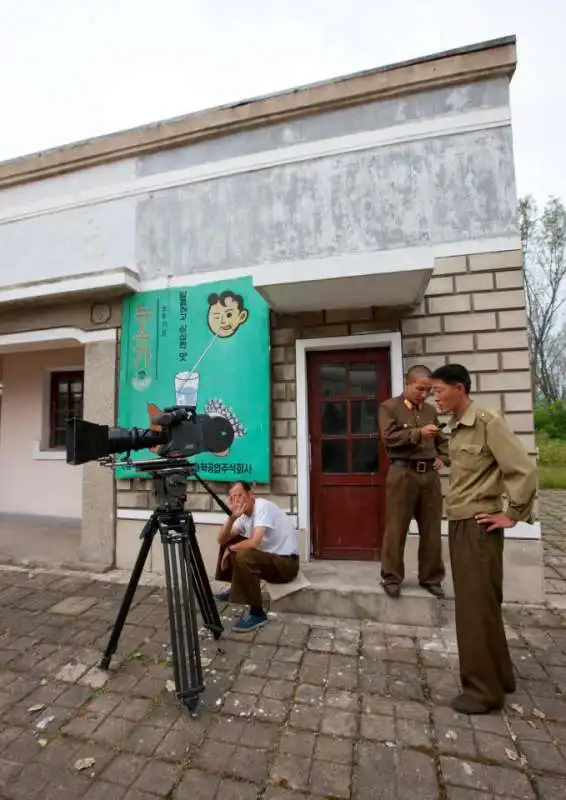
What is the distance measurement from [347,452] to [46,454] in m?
5.09

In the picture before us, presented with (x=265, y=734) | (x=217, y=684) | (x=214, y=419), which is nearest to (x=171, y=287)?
(x=214, y=419)

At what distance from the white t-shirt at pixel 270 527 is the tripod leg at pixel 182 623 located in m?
0.89

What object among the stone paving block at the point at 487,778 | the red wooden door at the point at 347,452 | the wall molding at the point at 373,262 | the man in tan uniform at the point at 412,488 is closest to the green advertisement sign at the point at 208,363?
the red wooden door at the point at 347,452

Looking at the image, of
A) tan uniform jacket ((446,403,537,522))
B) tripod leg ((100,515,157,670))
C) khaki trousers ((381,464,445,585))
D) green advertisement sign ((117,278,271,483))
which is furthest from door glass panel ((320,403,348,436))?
tripod leg ((100,515,157,670))

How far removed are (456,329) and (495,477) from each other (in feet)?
7.03

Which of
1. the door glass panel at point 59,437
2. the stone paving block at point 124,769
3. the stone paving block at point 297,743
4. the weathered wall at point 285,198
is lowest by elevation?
the stone paving block at point 124,769

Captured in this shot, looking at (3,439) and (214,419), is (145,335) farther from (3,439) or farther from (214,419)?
(3,439)

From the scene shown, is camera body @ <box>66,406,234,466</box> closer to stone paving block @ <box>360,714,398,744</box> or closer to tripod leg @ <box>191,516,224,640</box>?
tripod leg @ <box>191,516,224,640</box>

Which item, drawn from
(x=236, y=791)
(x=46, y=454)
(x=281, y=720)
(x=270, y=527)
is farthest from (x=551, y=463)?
(x=236, y=791)

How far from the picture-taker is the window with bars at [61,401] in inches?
283

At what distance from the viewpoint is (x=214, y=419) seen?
2623 millimetres

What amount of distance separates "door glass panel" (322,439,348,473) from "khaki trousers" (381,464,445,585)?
36.3 inches

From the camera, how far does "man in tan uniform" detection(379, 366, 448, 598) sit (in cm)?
356

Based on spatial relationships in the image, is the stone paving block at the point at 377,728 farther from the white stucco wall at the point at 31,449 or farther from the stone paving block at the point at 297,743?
the white stucco wall at the point at 31,449
